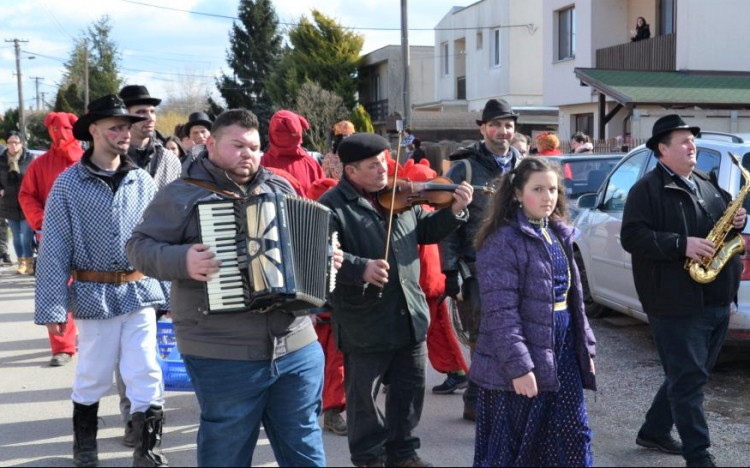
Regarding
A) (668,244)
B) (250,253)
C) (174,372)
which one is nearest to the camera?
(250,253)

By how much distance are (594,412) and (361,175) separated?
273 centimetres

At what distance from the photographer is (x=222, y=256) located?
3500 millimetres

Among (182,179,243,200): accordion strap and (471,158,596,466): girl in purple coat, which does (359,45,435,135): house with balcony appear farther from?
(182,179,243,200): accordion strap

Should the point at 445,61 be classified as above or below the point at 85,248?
above

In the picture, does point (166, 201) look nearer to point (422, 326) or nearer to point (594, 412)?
point (422, 326)

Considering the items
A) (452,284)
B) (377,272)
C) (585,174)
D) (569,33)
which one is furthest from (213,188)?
(569,33)

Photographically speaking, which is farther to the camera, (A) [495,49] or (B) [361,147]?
(A) [495,49]

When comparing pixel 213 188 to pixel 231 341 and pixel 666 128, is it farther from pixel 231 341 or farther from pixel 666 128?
pixel 666 128

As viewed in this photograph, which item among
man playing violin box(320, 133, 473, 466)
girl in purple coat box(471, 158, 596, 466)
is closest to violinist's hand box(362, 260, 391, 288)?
man playing violin box(320, 133, 473, 466)

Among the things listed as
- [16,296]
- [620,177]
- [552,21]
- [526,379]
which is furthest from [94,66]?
[526,379]

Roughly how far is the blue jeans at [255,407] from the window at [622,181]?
4.84 metres

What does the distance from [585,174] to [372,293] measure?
24.6 feet

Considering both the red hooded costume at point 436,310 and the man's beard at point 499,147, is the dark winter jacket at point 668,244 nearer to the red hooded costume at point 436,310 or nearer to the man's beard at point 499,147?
the man's beard at point 499,147

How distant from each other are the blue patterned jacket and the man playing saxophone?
2896 millimetres
